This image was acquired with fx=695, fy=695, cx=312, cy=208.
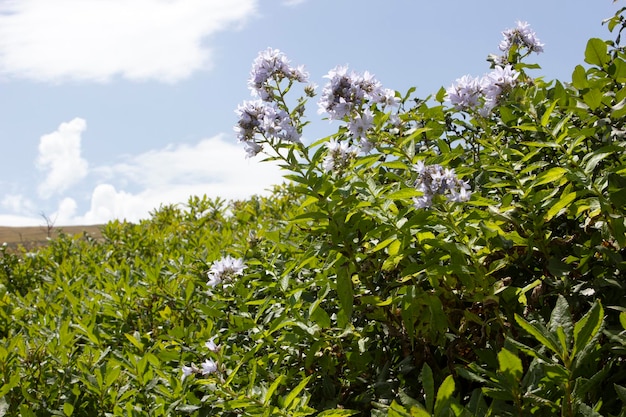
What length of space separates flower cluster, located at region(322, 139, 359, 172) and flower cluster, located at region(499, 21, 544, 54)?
1387 millimetres

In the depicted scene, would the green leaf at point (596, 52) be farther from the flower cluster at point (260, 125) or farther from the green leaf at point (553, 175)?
the flower cluster at point (260, 125)

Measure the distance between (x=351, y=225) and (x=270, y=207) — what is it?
5.27m

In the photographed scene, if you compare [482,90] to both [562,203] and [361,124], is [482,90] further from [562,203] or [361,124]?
[562,203]

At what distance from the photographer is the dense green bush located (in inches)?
96.0

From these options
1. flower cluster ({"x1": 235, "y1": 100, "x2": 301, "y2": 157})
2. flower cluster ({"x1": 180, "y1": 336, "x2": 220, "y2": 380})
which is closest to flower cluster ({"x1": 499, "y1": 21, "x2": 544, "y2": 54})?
flower cluster ({"x1": 235, "y1": 100, "x2": 301, "y2": 157})

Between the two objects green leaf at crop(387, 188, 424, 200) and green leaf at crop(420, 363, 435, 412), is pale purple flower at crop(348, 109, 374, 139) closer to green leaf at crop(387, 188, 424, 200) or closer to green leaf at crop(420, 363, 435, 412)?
green leaf at crop(387, 188, 424, 200)

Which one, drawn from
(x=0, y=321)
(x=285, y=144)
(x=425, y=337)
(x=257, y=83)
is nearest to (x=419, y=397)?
(x=425, y=337)

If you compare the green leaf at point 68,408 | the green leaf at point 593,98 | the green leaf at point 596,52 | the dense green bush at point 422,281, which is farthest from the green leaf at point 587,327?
the green leaf at point 68,408

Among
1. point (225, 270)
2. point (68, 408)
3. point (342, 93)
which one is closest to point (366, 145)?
point (342, 93)

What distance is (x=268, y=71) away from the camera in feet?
11.3

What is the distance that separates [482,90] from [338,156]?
2.56ft

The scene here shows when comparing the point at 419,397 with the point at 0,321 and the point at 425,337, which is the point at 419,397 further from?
the point at 0,321

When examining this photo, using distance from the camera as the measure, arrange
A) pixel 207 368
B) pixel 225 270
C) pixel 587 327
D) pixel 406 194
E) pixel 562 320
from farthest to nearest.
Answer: pixel 225 270 → pixel 207 368 → pixel 406 194 → pixel 562 320 → pixel 587 327

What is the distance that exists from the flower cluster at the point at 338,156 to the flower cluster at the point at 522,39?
4.55 ft
